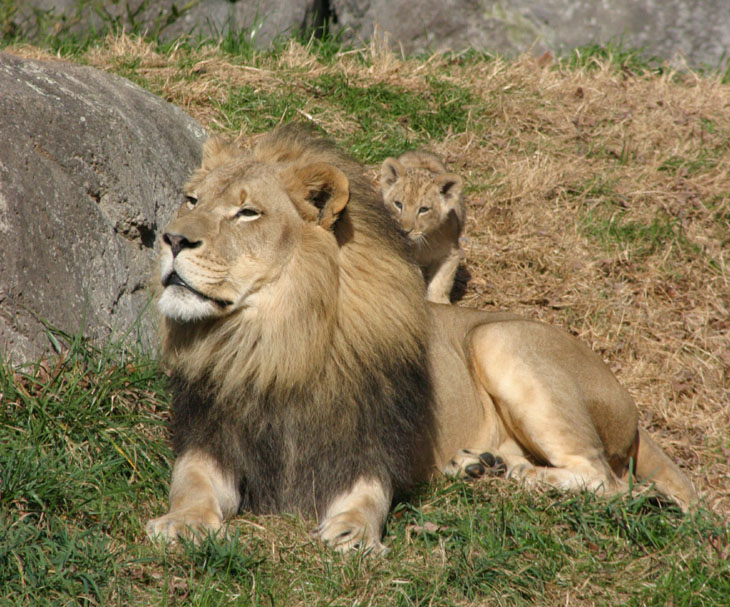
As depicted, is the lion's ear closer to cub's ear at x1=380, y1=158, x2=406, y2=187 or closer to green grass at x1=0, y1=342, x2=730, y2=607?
green grass at x1=0, y1=342, x2=730, y2=607

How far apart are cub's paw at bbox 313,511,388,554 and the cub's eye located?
1.24 m

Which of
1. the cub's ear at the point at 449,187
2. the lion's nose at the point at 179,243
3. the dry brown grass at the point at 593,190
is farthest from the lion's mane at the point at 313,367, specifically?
the cub's ear at the point at 449,187

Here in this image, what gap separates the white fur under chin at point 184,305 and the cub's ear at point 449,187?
3.43 m

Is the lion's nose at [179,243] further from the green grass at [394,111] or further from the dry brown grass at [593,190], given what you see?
the green grass at [394,111]

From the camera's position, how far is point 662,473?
486 centimetres

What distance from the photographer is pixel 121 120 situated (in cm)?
554

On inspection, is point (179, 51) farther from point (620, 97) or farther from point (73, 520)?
point (73, 520)

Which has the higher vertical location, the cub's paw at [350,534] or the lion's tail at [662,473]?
the cub's paw at [350,534]

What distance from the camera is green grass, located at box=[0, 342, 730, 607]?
133 inches

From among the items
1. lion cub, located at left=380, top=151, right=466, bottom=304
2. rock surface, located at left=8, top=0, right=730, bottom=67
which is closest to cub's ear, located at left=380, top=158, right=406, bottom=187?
lion cub, located at left=380, top=151, right=466, bottom=304

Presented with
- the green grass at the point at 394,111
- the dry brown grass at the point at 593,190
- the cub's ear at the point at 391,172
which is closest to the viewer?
the dry brown grass at the point at 593,190

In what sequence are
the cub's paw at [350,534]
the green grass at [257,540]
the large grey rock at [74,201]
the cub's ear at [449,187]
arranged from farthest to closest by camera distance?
the cub's ear at [449,187], the large grey rock at [74,201], the cub's paw at [350,534], the green grass at [257,540]

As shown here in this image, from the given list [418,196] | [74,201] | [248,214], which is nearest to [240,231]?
[248,214]

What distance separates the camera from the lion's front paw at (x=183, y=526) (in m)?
3.56
